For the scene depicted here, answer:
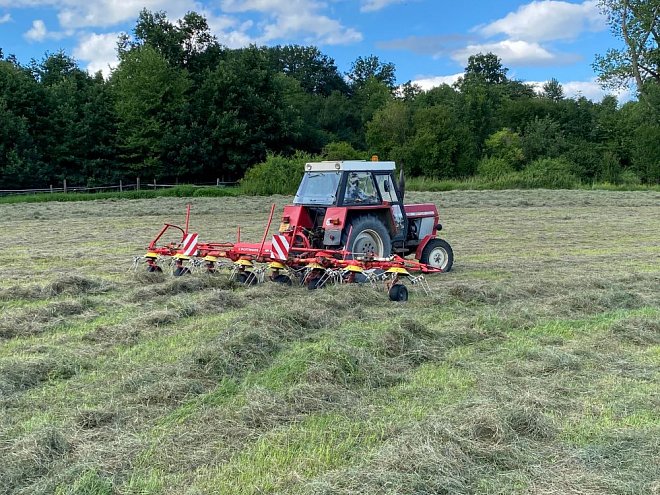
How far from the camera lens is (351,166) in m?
10.1

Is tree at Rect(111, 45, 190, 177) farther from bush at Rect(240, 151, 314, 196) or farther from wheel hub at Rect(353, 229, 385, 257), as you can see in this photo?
wheel hub at Rect(353, 229, 385, 257)

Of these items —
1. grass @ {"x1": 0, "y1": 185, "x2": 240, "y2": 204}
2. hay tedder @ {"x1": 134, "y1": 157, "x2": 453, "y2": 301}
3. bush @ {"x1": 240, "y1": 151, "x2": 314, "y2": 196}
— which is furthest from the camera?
bush @ {"x1": 240, "y1": 151, "x2": 314, "y2": 196}

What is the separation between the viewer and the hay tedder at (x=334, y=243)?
29.4ft

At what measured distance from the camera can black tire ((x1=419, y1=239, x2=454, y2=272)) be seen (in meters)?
10.9

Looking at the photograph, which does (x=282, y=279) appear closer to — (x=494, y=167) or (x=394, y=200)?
(x=394, y=200)

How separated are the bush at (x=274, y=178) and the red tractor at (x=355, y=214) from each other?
20713 mm

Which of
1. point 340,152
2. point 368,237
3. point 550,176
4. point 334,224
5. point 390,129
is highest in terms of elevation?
point 390,129

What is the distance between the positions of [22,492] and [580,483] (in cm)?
286

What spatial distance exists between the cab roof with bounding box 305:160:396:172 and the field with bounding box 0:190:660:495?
218cm

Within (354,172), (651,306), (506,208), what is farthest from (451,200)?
(651,306)

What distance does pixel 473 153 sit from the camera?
54.1m

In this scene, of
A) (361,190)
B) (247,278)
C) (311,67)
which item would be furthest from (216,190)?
(311,67)

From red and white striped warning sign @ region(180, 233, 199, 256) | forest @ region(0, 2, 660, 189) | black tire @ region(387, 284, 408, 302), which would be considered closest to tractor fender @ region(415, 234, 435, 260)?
black tire @ region(387, 284, 408, 302)

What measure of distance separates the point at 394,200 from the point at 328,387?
6258mm
